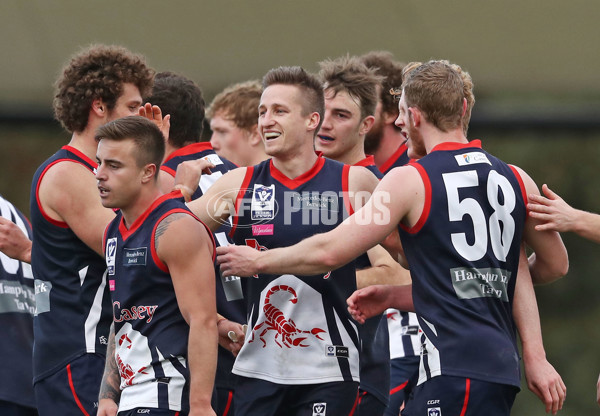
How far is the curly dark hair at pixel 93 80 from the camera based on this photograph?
19.2 feet

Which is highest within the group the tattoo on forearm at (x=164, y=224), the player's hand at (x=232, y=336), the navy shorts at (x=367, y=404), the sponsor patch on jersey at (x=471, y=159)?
the sponsor patch on jersey at (x=471, y=159)

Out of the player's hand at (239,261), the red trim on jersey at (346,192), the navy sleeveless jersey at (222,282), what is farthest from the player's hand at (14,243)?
the red trim on jersey at (346,192)

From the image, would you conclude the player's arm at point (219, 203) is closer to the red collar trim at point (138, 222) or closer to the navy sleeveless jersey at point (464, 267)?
the red collar trim at point (138, 222)

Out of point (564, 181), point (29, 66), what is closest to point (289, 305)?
point (564, 181)

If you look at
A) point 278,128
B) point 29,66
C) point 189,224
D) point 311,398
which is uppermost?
point 29,66

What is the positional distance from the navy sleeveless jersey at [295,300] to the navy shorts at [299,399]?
4cm

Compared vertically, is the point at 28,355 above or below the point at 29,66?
below

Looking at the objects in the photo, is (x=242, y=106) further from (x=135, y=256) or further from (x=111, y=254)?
(x=135, y=256)

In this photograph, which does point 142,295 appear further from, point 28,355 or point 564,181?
point 564,181

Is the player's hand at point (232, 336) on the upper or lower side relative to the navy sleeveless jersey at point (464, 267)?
lower

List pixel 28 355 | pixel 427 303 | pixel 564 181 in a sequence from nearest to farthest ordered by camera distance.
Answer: pixel 427 303 → pixel 28 355 → pixel 564 181

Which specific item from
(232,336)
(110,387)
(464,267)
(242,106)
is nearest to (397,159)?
(242,106)

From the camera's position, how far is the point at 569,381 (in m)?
12.6

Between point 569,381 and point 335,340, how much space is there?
803 cm
